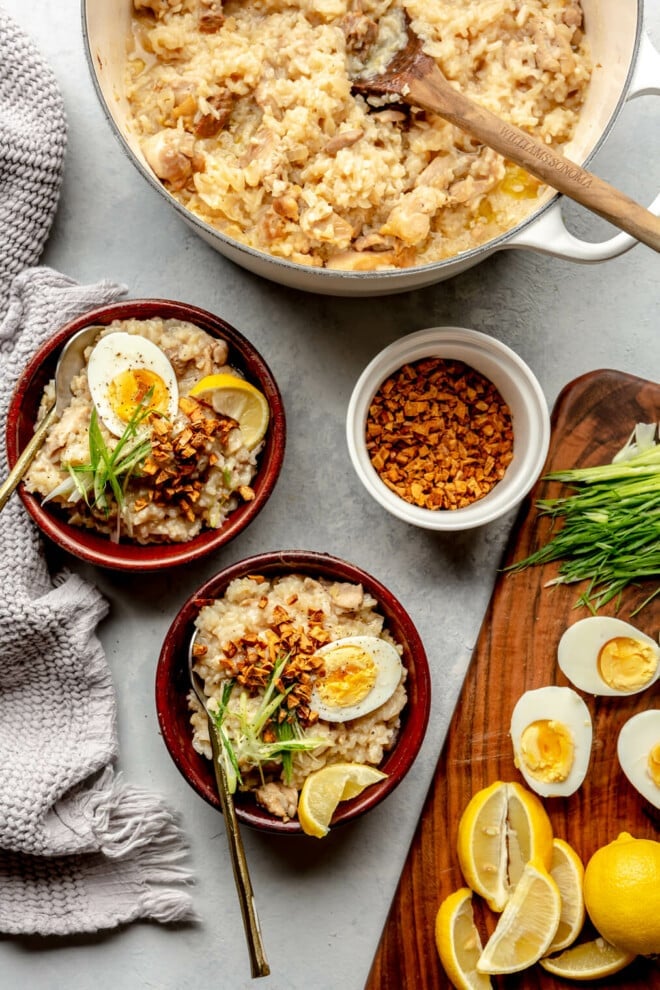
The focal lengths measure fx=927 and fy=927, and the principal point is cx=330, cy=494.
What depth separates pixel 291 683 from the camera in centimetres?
207

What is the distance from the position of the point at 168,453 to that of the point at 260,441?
0.23m

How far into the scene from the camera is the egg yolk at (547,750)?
2.24 m

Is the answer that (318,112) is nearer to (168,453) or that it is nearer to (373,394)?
(373,394)

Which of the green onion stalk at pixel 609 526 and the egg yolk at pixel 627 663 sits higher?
the green onion stalk at pixel 609 526

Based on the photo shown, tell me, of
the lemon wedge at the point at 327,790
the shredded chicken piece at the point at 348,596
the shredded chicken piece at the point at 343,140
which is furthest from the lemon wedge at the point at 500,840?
the shredded chicken piece at the point at 343,140

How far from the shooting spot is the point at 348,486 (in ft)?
7.82

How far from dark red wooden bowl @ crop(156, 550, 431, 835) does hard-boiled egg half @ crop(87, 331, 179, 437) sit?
42 cm

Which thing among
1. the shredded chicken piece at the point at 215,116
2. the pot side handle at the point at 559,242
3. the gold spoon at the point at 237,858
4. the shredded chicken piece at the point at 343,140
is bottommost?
the gold spoon at the point at 237,858

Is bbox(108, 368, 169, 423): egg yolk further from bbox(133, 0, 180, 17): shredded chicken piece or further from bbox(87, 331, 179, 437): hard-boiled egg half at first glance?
bbox(133, 0, 180, 17): shredded chicken piece

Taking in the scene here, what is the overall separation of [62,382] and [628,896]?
1749 mm

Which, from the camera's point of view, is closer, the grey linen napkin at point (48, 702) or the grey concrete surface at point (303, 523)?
the grey linen napkin at point (48, 702)

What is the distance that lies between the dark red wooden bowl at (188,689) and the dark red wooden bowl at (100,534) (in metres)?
0.10

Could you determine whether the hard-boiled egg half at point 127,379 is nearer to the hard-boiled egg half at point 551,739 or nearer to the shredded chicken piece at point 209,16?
the shredded chicken piece at point 209,16

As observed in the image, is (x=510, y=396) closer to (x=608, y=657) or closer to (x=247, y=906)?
(x=608, y=657)
